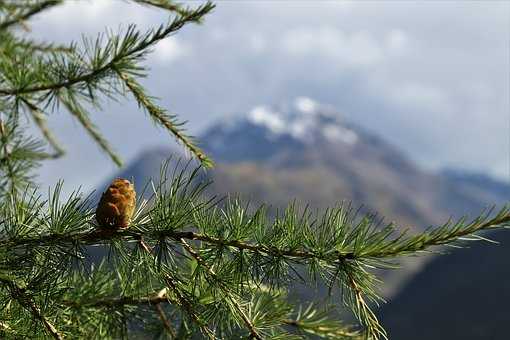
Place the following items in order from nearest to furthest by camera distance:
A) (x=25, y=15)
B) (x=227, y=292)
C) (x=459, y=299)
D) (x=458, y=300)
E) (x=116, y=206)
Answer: (x=116, y=206)
(x=227, y=292)
(x=25, y=15)
(x=459, y=299)
(x=458, y=300)

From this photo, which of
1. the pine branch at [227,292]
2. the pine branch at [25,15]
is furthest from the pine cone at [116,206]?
the pine branch at [25,15]

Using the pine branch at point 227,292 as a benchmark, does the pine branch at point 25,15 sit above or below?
above

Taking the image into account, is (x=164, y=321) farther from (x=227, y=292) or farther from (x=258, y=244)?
(x=258, y=244)

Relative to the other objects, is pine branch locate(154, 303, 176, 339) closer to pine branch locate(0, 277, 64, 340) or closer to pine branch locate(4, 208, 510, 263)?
pine branch locate(0, 277, 64, 340)

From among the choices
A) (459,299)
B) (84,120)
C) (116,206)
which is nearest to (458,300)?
(459,299)

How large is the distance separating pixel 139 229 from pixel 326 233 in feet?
1.96

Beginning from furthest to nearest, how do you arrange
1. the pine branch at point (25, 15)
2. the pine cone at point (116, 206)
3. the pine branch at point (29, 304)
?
the pine branch at point (25, 15)
the pine branch at point (29, 304)
the pine cone at point (116, 206)

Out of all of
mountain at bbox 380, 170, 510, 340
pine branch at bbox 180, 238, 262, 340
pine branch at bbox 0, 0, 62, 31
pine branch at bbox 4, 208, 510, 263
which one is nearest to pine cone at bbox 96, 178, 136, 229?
pine branch at bbox 4, 208, 510, 263

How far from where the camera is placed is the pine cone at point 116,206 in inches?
86.1

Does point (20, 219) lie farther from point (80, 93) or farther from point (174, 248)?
point (80, 93)

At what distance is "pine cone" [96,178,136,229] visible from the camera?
7.18ft

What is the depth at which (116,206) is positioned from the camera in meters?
2.18

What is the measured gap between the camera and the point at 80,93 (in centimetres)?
324

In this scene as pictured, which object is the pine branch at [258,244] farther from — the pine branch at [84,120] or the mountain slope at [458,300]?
the mountain slope at [458,300]
